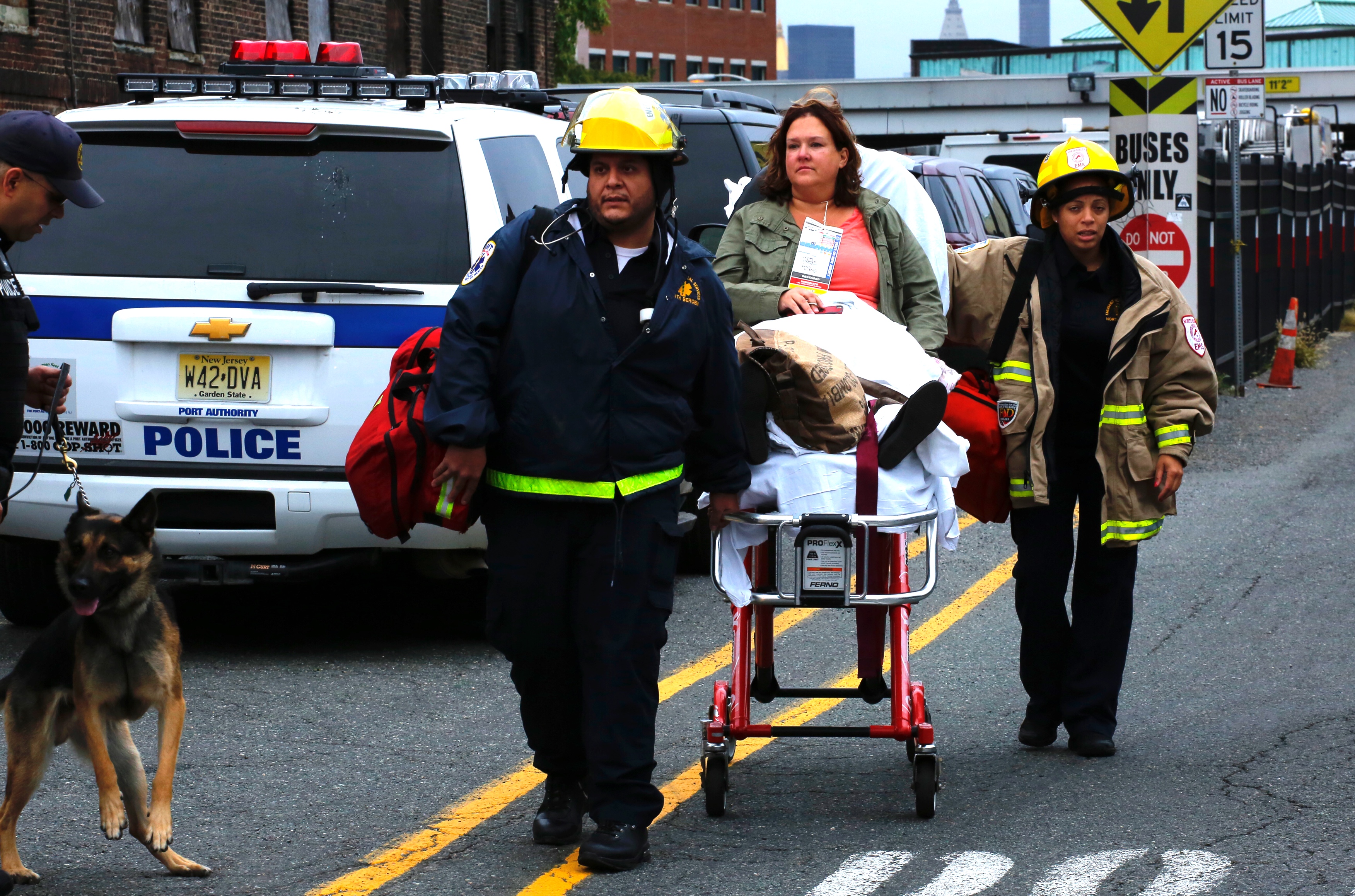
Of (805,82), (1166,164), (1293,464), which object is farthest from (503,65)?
(805,82)

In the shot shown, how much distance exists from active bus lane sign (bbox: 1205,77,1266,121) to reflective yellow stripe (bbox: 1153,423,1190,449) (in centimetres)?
1101

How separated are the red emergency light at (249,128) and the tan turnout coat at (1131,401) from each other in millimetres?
2794

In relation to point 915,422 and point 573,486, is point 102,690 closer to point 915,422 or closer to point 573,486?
point 573,486

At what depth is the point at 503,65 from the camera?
98.8 ft

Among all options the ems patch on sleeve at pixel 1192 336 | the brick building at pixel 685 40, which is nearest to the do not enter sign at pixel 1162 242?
the ems patch on sleeve at pixel 1192 336

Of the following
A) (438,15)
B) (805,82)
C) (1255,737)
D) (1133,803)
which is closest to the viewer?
(1133,803)

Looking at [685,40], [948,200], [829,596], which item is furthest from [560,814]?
[685,40]

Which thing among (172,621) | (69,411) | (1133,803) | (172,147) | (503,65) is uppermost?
(503,65)

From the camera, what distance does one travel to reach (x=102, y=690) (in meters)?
4.41

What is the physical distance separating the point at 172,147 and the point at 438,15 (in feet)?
70.5

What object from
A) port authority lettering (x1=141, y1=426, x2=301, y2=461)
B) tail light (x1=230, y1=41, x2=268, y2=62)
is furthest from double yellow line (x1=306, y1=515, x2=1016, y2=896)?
tail light (x1=230, y1=41, x2=268, y2=62)

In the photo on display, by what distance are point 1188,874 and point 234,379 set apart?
12.4 ft

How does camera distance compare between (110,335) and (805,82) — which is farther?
(805,82)

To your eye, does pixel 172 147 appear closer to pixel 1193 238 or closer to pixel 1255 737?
pixel 1255 737
